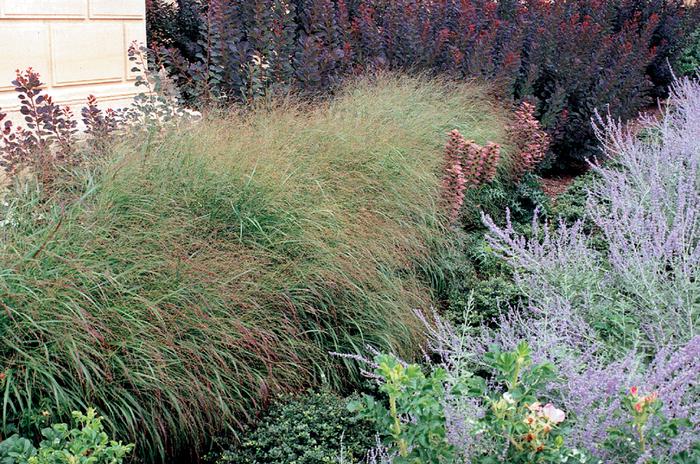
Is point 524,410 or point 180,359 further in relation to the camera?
point 180,359

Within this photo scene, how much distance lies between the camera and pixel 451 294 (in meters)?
Answer: 5.19

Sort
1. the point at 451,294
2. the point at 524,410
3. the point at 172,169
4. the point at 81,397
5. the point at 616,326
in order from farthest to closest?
the point at 451,294
the point at 172,169
the point at 616,326
the point at 81,397
the point at 524,410

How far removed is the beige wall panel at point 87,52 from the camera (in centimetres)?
673

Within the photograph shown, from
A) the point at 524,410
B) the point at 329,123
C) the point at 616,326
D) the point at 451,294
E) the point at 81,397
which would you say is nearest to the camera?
the point at 524,410

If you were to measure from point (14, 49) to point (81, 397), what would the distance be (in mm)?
4083

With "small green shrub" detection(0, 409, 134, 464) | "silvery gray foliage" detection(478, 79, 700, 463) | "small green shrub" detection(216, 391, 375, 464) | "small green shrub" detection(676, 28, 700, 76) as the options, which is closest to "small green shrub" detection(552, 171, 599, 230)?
"silvery gray foliage" detection(478, 79, 700, 463)

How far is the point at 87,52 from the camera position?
7.00 metres

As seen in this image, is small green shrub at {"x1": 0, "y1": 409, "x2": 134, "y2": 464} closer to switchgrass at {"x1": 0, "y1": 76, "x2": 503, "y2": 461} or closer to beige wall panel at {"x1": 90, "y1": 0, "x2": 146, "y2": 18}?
switchgrass at {"x1": 0, "y1": 76, "x2": 503, "y2": 461}

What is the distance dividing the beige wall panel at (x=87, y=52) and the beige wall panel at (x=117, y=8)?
85mm

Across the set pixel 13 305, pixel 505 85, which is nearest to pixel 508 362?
pixel 13 305

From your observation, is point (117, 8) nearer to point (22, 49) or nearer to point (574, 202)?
point (22, 49)

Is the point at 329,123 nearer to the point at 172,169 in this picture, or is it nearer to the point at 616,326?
the point at 172,169

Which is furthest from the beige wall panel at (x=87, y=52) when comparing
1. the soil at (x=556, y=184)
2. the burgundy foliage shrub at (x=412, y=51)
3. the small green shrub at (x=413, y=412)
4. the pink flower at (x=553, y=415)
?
the pink flower at (x=553, y=415)

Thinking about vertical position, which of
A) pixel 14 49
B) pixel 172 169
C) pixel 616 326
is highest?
pixel 14 49
